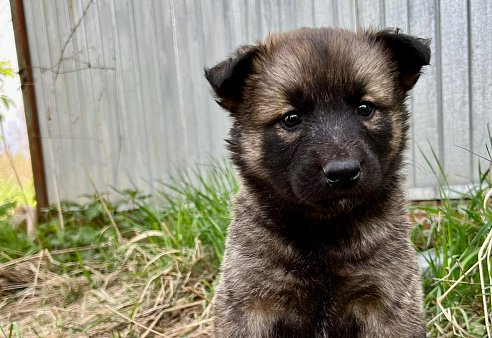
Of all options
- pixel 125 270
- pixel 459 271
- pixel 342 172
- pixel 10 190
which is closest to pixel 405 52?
pixel 342 172

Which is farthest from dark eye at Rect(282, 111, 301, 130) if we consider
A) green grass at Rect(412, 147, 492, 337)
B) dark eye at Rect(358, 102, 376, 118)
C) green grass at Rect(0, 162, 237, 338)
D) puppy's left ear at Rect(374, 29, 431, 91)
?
green grass at Rect(0, 162, 237, 338)

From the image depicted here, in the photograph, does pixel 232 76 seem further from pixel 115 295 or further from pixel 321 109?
pixel 115 295

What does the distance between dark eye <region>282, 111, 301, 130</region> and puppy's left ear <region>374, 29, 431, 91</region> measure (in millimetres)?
642

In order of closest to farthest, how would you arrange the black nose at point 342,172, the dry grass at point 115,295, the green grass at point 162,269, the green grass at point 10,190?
the black nose at point 342,172
the green grass at point 162,269
the dry grass at point 115,295
the green grass at point 10,190

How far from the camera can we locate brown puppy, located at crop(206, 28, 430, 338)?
214 centimetres

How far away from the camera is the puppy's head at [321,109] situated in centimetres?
207

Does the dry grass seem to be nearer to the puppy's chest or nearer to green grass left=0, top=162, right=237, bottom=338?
green grass left=0, top=162, right=237, bottom=338

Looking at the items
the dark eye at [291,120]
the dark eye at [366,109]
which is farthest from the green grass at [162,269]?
the dark eye at [291,120]

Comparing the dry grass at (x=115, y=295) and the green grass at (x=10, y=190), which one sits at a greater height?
the green grass at (x=10, y=190)

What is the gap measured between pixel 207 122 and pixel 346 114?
11.5ft

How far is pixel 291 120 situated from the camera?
7.34 feet

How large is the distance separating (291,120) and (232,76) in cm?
35

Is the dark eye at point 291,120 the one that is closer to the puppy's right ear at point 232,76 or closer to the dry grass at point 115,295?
the puppy's right ear at point 232,76

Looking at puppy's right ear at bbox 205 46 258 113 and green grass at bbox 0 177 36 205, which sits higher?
puppy's right ear at bbox 205 46 258 113
